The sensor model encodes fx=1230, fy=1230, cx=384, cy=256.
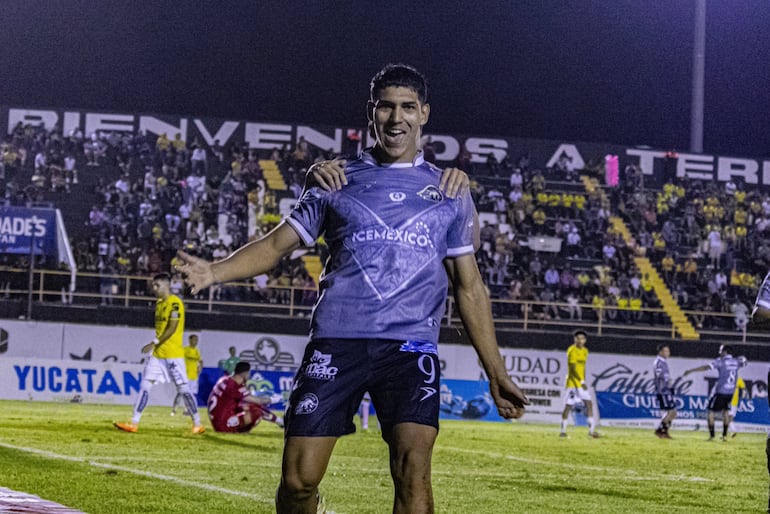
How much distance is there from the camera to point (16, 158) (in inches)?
1414

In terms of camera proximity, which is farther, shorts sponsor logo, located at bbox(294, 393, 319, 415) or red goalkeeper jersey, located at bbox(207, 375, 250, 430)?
red goalkeeper jersey, located at bbox(207, 375, 250, 430)

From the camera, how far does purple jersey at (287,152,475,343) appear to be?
17.7 ft

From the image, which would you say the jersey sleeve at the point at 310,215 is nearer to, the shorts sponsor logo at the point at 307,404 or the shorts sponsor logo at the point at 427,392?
the shorts sponsor logo at the point at 307,404

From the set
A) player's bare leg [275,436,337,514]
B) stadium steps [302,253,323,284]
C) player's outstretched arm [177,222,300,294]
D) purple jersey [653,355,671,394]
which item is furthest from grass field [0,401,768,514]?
stadium steps [302,253,323,284]

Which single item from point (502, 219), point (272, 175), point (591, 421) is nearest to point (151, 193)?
point (272, 175)

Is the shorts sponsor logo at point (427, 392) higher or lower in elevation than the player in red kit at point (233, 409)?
higher

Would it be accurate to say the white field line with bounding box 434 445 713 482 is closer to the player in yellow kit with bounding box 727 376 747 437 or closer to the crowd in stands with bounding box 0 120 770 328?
the player in yellow kit with bounding box 727 376 747 437

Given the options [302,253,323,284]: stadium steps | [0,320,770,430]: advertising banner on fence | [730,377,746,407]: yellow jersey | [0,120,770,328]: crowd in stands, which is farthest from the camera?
[302,253,323,284]: stadium steps

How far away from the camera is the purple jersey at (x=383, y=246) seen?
17.7 ft

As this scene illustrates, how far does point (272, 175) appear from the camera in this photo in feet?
126

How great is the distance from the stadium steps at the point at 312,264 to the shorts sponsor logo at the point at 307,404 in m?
29.3

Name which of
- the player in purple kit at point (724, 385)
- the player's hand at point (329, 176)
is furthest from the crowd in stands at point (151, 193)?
the player's hand at point (329, 176)

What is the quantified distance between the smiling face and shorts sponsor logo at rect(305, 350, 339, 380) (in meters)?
0.94

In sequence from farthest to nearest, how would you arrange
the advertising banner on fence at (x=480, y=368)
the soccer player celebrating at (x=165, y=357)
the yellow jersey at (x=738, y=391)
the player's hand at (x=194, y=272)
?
the yellow jersey at (x=738, y=391), the advertising banner on fence at (x=480, y=368), the soccer player celebrating at (x=165, y=357), the player's hand at (x=194, y=272)
